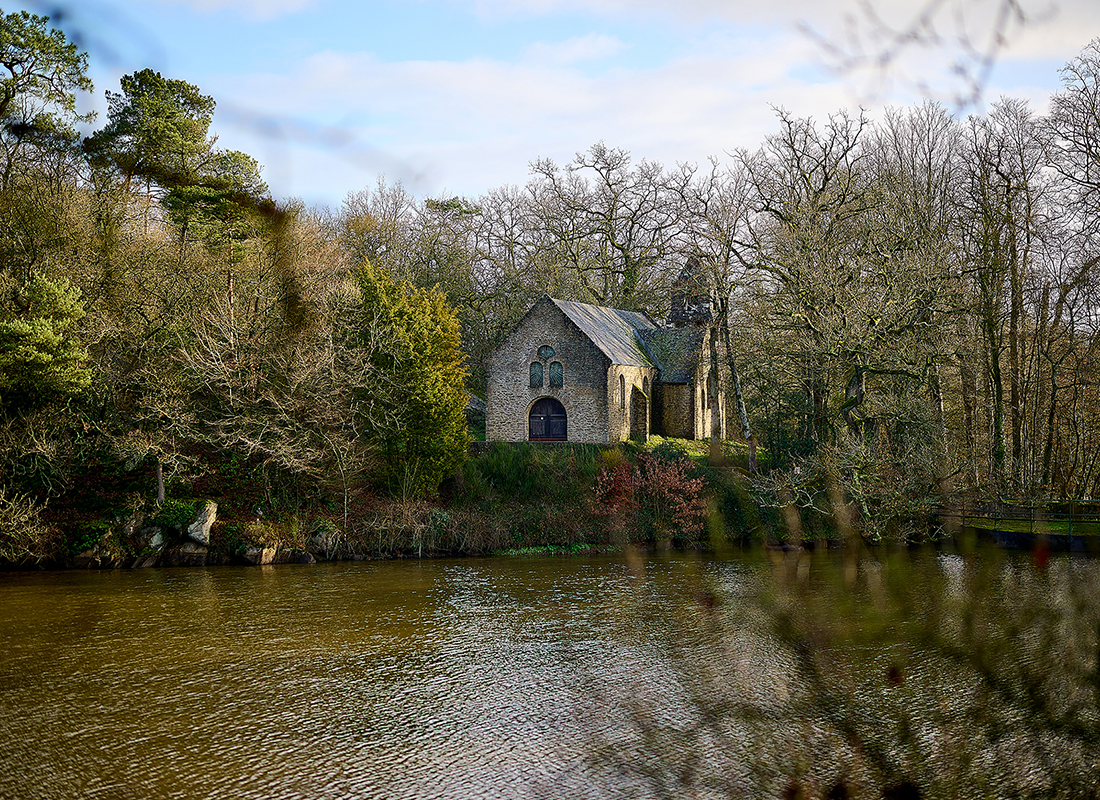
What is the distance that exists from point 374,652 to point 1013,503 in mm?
18590

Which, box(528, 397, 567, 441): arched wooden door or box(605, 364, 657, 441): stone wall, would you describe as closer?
box(605, 364, 657, 441): stone wall

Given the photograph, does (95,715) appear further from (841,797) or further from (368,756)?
(841,797)

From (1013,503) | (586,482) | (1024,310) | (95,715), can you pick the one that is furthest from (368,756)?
(1024,310)

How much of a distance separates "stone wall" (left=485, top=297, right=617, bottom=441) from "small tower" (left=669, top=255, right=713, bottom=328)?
421 cm

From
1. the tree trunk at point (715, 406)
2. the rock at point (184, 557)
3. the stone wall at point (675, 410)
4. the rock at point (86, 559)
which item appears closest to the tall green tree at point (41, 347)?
the rock at point (86, 559)

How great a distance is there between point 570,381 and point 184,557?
15512 millimetres

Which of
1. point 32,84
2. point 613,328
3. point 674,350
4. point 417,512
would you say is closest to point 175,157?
point 32,84

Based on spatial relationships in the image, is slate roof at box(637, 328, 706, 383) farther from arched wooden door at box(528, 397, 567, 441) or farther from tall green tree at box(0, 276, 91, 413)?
tall green tree at box(0, 276, 91, 413)

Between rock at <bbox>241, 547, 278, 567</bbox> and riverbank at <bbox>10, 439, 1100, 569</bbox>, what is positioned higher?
riverbank at <bbox>10, 439, 1100, 569</bbox>

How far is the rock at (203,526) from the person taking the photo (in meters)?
24.2

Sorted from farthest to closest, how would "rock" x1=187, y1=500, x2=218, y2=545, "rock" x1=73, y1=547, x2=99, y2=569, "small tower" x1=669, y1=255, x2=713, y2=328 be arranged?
"small tower" x1=669, y1=255, x2=713, y2=328, "rock" x1=187, y1=500, x2=218, y2=545, "rock" x1=73, y1=547, x2=99, y2=569

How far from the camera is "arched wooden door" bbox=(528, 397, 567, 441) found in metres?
34.2

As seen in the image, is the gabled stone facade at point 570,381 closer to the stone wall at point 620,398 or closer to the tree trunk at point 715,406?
the stone wall at point 620,398

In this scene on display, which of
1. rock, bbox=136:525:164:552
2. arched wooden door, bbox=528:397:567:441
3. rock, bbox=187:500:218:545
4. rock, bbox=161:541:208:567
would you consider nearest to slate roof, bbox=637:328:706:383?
arched wooden door, bbox=528:397:567:441
